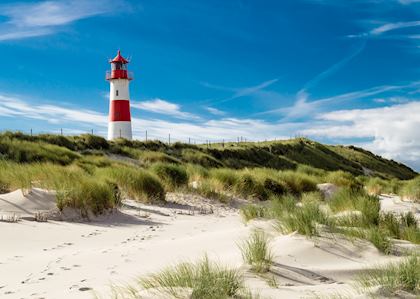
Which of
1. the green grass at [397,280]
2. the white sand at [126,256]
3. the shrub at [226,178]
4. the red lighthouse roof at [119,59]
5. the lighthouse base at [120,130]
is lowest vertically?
the white sand at [126,256]

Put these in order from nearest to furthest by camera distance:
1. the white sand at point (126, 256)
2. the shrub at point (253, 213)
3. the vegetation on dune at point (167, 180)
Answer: the white sand at point (126, 256), the vegetation on dune at point (167, 180), the shrub at point (253, 213)

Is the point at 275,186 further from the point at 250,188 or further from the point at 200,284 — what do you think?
the point at 200,284

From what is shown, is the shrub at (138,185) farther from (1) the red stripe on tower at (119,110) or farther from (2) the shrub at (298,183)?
(1) the red stripe on tower at (119,110)

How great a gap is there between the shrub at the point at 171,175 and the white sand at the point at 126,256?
611 cm

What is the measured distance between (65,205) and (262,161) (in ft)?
113

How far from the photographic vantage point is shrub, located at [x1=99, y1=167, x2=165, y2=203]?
1254cm

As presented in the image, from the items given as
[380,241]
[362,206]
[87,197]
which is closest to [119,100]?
[87,197]

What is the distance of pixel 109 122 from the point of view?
3978 centimetres

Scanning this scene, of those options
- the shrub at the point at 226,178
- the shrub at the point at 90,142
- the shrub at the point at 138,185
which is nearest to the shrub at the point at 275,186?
the shrub at the point at 226,178

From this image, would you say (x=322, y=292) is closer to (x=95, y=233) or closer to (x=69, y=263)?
(x=69, y=263)

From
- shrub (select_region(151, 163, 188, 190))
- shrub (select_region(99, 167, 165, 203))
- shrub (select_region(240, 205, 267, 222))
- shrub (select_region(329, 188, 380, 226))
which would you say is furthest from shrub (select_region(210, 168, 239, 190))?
shrub (select_region(240, 205, 267, 222))

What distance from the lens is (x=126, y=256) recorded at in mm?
5973

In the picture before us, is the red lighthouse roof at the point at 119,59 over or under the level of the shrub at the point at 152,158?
over

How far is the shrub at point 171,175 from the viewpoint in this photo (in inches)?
601
